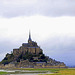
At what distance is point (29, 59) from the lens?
15212 cm

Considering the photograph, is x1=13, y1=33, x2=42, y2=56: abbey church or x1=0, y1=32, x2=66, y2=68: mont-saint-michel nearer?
x1=0, y1=32, x2=66, y2=68: mont-saint-michel

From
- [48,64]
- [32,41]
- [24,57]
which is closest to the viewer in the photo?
[48,64]

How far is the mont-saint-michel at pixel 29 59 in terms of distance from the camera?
479 feet

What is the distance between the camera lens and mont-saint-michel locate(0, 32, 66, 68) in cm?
14600

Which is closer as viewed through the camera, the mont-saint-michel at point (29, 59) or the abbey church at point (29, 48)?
the mont-saint-michel at point (29, 59)

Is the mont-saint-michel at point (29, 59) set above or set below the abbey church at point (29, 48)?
below

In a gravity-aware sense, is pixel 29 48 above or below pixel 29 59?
above

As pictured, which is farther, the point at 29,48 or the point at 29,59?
the point at 29,48

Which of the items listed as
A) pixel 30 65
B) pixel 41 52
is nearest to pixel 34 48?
pixel 41 52

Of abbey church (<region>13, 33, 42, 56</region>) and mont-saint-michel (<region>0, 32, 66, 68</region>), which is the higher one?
abbey church (<region>13, 33, 42, 56</region>)

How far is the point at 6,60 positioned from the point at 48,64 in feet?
107

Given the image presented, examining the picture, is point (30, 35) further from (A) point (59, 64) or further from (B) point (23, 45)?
(A) point (59, 64)

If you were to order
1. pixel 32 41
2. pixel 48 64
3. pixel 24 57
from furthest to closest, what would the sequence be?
pixel 32 41, pixel 24 57, pixel 48 64

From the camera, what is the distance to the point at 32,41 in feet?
545
